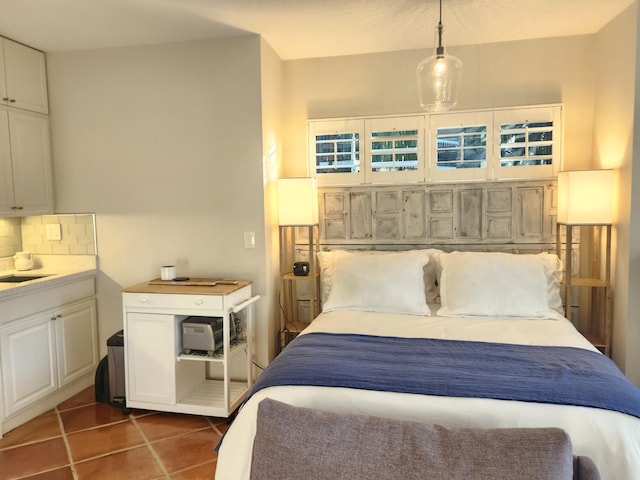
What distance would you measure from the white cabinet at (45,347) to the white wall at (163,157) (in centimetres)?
18

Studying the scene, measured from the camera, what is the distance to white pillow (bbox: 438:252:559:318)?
2.65 metres

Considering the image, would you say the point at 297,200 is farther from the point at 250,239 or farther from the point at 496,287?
the point at 496,287

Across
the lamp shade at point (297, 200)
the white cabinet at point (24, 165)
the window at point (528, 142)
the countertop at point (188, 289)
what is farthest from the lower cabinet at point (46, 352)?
the window at point (528, 142)

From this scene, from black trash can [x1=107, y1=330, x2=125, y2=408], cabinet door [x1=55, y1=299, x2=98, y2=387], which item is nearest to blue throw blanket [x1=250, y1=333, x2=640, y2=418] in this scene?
black trash can [x1=107, y1=330, x2=125, y2=408]

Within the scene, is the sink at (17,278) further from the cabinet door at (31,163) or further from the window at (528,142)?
the window at (528,142)

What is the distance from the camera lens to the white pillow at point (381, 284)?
2779 mm

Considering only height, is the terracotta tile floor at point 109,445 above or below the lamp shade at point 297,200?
below

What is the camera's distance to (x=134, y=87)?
3.17 meters

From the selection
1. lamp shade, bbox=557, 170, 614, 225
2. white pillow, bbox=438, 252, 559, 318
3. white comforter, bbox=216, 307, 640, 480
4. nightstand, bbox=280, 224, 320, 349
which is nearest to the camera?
white comforter, bbox=216, 307, 640, 480

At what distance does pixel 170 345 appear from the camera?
8.95ft

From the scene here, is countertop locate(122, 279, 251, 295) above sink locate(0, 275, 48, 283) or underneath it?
underneath

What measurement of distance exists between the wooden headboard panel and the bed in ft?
1.08

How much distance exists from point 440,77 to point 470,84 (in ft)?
3.57

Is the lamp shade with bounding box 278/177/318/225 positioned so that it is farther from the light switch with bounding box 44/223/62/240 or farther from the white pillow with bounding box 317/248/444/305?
the light switch with bounding box 44/223/62/240
